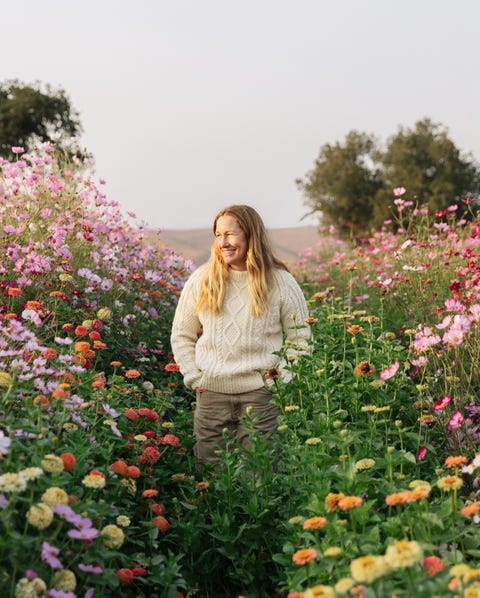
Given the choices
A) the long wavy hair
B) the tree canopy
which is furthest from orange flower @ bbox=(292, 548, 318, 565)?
the tree canopy

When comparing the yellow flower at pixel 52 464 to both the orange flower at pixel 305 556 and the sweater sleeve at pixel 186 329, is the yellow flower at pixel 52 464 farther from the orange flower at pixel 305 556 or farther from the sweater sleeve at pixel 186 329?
the sweater sleeve at pixel 186 329

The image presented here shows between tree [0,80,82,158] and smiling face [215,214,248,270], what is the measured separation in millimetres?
20464

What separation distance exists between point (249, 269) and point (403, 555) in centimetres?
234

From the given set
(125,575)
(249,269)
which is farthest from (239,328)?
(125,575)

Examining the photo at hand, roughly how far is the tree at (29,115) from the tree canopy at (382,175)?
816 cm

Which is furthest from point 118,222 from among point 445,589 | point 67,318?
point 445,589

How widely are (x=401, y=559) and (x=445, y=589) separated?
0.17 meters

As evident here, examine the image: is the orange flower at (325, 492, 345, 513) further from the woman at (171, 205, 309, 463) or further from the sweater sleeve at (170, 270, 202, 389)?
the sweater sleeve at (170, 270, 202, 389)

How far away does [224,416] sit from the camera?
12.9ft

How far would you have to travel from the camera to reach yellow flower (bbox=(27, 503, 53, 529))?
2113mm

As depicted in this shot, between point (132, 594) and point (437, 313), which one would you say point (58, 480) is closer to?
point (132, 594)

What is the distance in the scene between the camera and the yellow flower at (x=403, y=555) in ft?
5.82

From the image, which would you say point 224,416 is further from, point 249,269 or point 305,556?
point 305,556

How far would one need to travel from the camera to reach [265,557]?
123 inches
